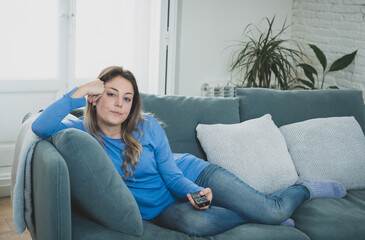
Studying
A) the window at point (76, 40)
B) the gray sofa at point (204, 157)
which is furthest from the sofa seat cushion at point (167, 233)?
the window at point (76, 40)

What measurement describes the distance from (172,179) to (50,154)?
1.98 feet

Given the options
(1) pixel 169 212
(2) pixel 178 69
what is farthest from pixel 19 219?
(2) pixel 178 69

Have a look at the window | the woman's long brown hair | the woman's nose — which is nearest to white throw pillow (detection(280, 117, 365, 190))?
the woman's long brown hair

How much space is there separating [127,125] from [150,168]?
22cm

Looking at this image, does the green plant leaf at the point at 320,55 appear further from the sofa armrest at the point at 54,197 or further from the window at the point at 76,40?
the sofa armrest at the point at 54,197

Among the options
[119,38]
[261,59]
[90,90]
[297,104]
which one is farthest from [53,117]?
[261,59]

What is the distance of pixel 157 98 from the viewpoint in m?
2.64

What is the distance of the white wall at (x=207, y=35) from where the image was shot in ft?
13.3

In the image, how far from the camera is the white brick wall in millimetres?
3834

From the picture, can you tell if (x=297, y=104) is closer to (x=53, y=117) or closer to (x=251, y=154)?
(x=251, y=154)

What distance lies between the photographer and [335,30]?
4051 millimetres

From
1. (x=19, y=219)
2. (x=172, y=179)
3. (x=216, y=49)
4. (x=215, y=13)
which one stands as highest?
(x=215, y=13)

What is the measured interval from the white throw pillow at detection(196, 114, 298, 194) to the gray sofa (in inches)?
4.1

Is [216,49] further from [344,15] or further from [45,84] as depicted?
[45,84]
